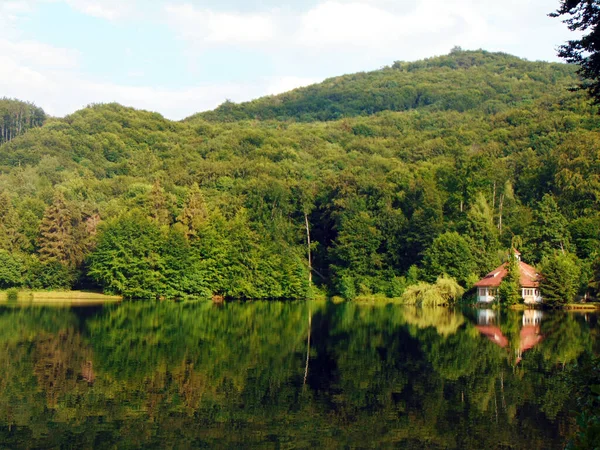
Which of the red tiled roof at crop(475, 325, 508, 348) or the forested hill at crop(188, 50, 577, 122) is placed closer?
the red tiled roof at crop(475, 325, 508, 348)

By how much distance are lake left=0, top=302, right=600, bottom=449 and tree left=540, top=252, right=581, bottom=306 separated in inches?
860

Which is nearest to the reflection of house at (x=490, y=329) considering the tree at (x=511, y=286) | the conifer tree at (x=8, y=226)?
the tree at (x=511, y=286)

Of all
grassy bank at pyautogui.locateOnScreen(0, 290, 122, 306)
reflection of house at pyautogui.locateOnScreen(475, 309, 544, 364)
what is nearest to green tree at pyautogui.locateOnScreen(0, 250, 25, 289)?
grassy bank at pyautogui.locateOnScreen(0, 290, 122, 306)

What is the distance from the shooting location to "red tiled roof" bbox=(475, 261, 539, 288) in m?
61.7

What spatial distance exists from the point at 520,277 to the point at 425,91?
10240cm

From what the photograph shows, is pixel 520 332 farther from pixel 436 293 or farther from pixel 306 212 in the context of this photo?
pixel 306 212

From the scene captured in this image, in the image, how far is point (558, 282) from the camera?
57.1 m

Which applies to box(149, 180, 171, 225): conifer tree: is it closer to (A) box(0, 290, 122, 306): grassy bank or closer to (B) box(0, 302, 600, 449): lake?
(A) box(0, 290, 122, 306): grassy bank

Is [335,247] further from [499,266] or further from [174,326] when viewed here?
[174,326]

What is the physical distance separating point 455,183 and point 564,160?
12.6m

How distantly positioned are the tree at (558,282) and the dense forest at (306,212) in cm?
17

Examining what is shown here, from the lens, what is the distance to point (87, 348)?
27406 mm

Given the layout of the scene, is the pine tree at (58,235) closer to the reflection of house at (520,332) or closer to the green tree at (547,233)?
the reflection of house at (520,332)

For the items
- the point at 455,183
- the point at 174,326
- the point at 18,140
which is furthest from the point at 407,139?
the point at 174,326
